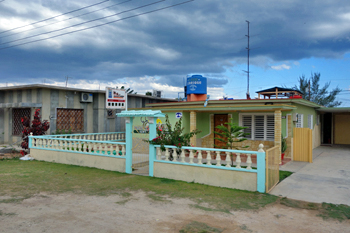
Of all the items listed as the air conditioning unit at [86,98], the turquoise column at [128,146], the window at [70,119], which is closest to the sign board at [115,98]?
the turquoise column at [128,146]

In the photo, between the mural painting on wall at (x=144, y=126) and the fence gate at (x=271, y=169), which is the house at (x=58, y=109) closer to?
the mural painting on wall at (x=144, y=126)

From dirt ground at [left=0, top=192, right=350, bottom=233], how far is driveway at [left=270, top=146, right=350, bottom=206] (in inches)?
48.1

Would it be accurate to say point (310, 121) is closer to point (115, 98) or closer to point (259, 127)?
point (259, 127)

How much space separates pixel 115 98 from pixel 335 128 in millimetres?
17658

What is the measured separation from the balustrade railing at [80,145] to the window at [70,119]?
298cm

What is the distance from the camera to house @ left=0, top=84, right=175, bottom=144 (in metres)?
15.6

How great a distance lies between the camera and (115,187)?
7.93 metres

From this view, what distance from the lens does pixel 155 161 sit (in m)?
9.20

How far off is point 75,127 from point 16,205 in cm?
1117

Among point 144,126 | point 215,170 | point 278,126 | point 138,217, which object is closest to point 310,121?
point 278,126

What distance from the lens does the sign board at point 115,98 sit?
1263 cm

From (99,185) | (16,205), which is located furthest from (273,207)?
(16,205)

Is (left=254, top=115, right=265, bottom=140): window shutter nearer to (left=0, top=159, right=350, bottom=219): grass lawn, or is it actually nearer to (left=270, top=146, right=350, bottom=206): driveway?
(left=270, top=146, right=350, bottom=206): driveway

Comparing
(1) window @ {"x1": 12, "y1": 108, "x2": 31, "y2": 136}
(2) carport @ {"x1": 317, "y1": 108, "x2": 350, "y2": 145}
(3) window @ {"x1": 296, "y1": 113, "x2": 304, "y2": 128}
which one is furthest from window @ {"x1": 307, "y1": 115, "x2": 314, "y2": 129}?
(1) window @ {"x1": 12, "y1": 108, "x2": 31, "y2": 136}
